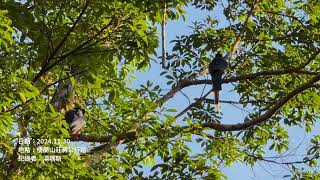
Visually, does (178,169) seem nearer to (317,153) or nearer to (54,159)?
(54,159)

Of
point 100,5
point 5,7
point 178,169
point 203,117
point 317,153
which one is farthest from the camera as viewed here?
point 203,117

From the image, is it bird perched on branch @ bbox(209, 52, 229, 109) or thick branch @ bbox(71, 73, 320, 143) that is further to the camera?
bird perched on branch @ bbox(209, 52, 229, 109)

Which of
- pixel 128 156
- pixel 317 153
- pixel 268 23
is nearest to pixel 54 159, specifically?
pixel 128 156

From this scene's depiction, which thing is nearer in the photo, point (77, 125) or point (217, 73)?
point (77, 125)

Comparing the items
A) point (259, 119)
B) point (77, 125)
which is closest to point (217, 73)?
point (259, 119)

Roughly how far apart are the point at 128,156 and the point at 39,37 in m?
2.46

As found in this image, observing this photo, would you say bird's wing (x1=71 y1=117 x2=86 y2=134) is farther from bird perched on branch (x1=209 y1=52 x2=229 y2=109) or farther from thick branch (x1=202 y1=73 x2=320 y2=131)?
bird perched on branch (x1=209 y1=52 x2=229 y2=109)

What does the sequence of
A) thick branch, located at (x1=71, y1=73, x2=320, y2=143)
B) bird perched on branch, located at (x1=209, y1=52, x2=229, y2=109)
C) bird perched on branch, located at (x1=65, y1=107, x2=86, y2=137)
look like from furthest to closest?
bird perched on branch, located at (x1=209, y1=52, x2=229, y2=109), bird perched on branch, located at (x1=65, y1=107, x2=86, y2=137), thick branch, located at (x1=71, y1=73, x2=320, y2=143)

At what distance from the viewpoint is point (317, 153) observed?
29.9 ft

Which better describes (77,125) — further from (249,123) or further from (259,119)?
(259,119)

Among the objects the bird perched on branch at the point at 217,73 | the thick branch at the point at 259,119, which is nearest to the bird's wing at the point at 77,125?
the thick branch at the point at 259,119

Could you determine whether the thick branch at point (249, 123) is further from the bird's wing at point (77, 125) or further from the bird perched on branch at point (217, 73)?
the bird perched on branch at point (217, 73)

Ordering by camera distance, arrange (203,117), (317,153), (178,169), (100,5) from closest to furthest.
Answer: (100,5), (178,169), (317,153), (203,117)

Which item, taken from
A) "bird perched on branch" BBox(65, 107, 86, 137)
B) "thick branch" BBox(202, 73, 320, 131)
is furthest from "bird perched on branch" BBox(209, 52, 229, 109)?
"bird perched on branch" BBox(65, 107, 86, 137)
